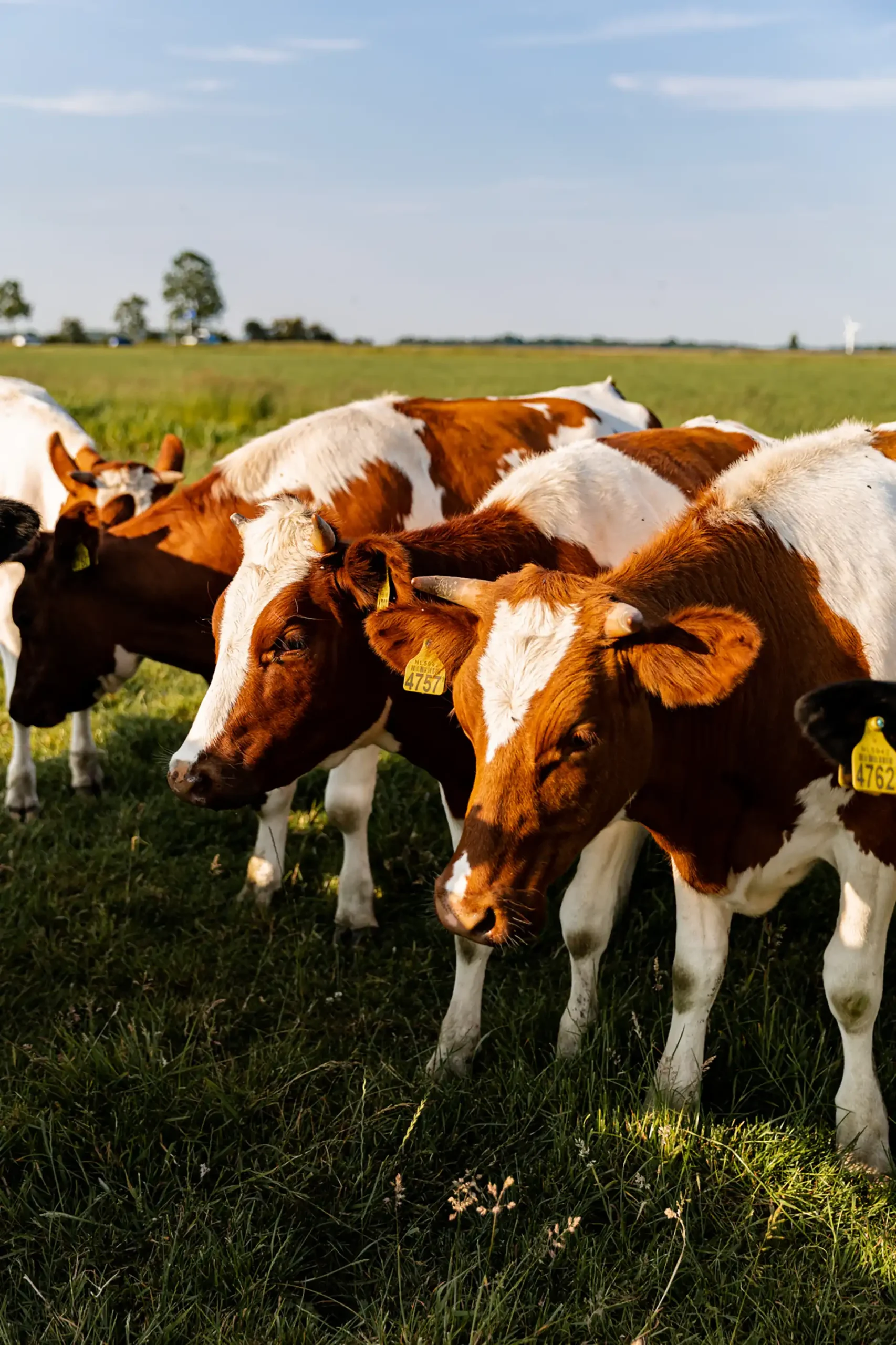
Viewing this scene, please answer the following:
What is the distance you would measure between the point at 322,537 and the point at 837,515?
168 cm

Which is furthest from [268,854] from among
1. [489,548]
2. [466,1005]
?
[489,548]

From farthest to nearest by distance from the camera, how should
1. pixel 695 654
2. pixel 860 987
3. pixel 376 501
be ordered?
pixel 376 501 < pixel 860 987 < pixel 695 654

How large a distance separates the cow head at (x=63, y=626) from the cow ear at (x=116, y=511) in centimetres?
3

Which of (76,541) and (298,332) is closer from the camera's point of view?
(76,541)

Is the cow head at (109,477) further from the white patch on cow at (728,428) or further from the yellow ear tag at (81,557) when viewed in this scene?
the white patch on cow at (728,428)

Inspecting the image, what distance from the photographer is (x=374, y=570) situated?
3752mm

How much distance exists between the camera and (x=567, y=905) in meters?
4.22

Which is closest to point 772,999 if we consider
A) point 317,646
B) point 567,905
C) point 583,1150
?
point 567,905

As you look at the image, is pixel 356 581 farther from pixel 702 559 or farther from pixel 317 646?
pixel 702 559

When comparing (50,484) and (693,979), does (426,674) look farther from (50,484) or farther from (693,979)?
(50,484)

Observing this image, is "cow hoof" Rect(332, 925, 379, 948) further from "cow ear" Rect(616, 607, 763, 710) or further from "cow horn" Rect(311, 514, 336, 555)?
"cow ear" Rect(616, 607, 763, 710)

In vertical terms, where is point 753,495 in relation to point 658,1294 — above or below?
above

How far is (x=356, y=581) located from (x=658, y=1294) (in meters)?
2.26

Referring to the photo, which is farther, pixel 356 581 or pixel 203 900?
pixel 203 900
